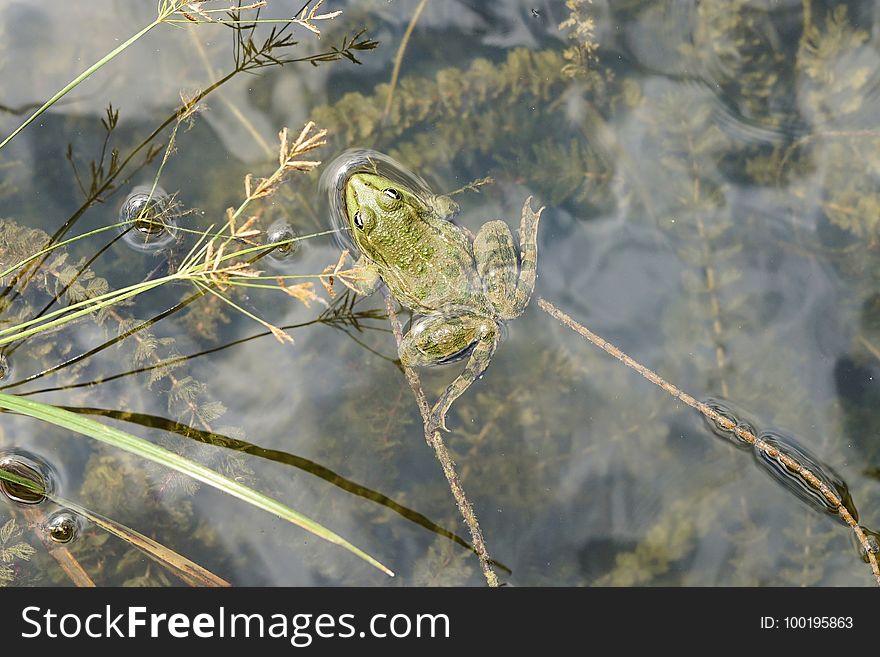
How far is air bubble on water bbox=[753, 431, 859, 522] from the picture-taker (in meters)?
4.37

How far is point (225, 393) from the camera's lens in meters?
4.35

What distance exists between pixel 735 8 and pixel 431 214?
2.59m

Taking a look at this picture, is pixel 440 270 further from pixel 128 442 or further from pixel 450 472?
pixel 128 442

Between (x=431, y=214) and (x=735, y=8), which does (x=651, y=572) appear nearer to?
(x=431, y=214)

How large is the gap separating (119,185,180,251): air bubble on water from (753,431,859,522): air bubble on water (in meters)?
4.19

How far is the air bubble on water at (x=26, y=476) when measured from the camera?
163 inches

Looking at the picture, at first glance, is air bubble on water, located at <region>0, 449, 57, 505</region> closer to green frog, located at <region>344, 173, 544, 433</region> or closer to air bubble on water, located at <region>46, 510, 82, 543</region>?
air bubble on water, located at <region>46, 510, 82, 543</region>

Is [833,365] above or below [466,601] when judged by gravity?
above

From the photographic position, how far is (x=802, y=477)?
14.3ft

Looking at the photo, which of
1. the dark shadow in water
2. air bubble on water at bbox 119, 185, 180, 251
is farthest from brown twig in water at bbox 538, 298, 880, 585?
air bubble on water at bbox 119, 185, 180, 251

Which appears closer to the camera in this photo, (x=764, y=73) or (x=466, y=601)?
(x=466, y=601)

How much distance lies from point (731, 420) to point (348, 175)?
3.05m

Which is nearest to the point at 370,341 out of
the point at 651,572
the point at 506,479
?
the point at 506,479

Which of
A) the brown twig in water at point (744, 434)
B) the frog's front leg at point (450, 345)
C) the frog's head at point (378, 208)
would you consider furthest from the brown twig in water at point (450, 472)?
the brown twig in water at point (744, 434)
